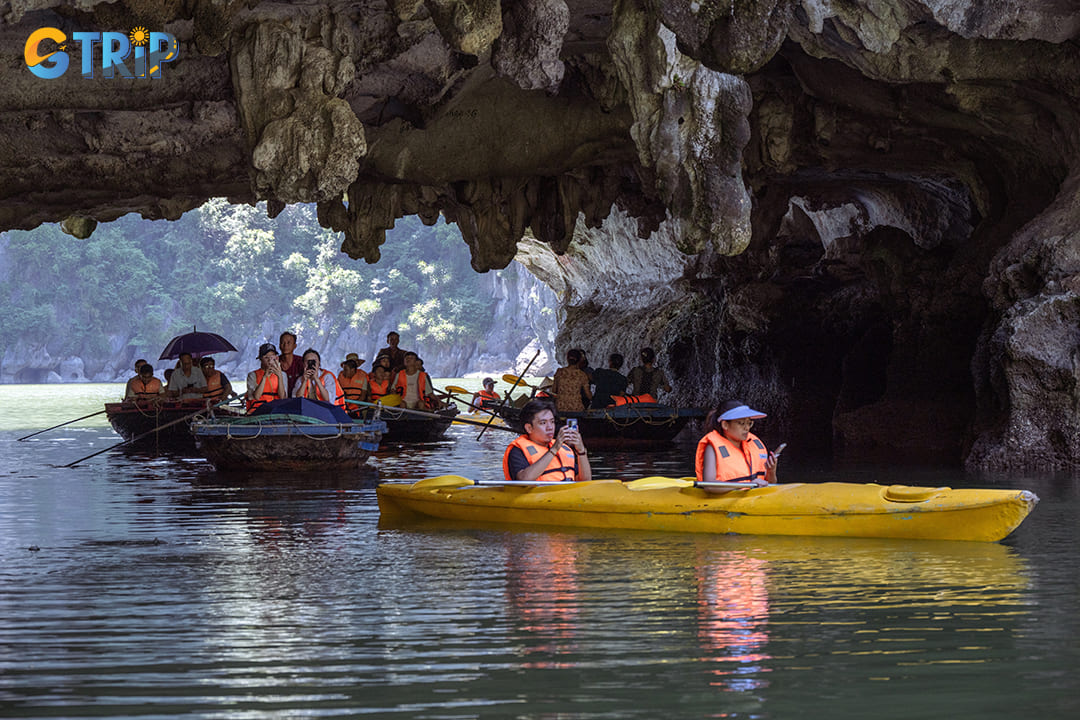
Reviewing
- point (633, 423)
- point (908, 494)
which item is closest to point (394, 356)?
point (633, 423)

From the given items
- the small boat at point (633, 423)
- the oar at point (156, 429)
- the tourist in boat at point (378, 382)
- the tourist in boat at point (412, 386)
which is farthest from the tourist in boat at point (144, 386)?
the small boat at point (633, 423)

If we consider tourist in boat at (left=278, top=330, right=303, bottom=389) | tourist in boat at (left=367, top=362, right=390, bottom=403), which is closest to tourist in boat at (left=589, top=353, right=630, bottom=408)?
tourist in boat at (left=367, top=362, right=390, bottom=403)

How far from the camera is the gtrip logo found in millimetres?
10789

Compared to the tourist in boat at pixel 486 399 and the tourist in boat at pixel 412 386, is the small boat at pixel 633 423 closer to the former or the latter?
the tourist in boat at pixel 412 386

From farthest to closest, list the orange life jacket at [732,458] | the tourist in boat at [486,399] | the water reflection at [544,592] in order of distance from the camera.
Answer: the tourist in boat at [486,399] < the orange life jacket at [732,458] < the water reflection at [544,592]

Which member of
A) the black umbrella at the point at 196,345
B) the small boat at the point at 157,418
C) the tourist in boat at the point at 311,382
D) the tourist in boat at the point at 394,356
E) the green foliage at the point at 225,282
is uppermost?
the green foliage at the point at 225,282

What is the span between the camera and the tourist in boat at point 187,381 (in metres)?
19.2

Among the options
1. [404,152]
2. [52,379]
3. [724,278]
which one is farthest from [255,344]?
[404,152]

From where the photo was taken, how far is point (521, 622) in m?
5.66

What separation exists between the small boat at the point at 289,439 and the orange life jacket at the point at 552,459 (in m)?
4.91

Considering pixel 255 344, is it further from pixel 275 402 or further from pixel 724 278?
pixel 275 402

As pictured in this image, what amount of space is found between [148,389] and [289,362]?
18.2 feet

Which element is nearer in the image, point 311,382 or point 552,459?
point 552,459

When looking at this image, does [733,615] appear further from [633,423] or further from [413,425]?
[413,425]
